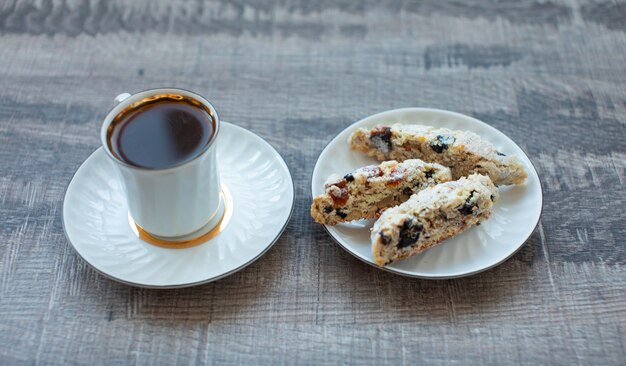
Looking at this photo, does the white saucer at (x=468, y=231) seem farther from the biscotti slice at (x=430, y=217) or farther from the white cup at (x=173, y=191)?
the white cup at (x=173, y=191)

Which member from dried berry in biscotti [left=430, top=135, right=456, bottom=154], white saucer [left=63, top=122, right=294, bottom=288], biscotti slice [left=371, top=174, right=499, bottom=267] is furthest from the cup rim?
dried berry in biscotti [left=430, top=135, right=456, bottom=154]

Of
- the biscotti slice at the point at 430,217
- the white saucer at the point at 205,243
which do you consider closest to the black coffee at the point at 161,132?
the white saucer at the point at 205,243

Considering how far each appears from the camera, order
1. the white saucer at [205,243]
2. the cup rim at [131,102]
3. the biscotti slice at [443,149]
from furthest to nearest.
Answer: the biscotti slice at [443,149], the white saucer at [205,243], the cup rim at [131,102]

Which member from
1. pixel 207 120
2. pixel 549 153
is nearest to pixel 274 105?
pixel 207 120

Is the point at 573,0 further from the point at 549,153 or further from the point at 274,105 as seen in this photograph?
the point at 274,105

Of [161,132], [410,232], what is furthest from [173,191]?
[410,232]
